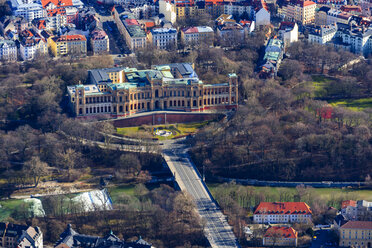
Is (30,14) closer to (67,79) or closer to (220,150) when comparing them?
(67,79)

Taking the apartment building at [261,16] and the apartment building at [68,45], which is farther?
the apartment building at [261,16]

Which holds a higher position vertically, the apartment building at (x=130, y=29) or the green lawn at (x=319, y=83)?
the apartment building at (x=130, y=29)

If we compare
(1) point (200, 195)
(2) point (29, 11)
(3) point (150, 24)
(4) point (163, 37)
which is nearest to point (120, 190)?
(1) point (200, 195)

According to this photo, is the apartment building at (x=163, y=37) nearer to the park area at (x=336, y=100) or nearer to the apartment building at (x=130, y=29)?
the apartment building at (x=130, y=29)

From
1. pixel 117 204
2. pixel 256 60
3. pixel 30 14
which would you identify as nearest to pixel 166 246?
pixel 117 204

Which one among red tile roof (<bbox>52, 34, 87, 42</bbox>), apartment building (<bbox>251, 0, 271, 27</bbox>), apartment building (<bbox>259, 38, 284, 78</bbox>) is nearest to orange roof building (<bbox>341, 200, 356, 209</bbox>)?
apartment building (<bbox>259, 38, 284, 78</bbox>)

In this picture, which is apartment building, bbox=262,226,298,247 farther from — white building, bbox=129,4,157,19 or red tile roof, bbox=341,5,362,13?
white building, bbox=129,4,157,19

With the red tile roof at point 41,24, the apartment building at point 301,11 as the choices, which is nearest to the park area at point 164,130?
the red tile roof at point 41,24
